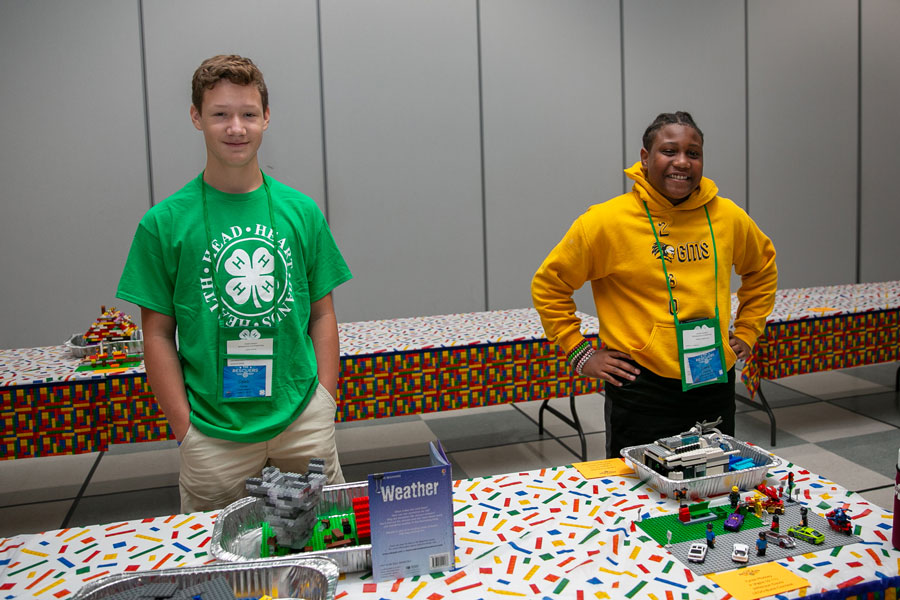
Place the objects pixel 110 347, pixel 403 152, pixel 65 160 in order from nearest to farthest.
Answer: pixel 110 347, pixel 65 160, pixel 403 152

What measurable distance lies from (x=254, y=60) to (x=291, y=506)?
4326 millimetres

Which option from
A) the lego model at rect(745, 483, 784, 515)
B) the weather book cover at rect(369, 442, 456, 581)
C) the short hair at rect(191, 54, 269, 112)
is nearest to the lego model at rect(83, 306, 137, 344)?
the short hair at rect(191, 54, 269, 112)

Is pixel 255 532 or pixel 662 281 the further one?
pixel 662 281

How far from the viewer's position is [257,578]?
3.99ft

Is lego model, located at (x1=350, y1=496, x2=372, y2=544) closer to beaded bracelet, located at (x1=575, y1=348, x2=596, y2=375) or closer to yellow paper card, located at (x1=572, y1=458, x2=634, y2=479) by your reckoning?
yellow paper card, located at (x1=572, y1=458, x2=634, y2=479)

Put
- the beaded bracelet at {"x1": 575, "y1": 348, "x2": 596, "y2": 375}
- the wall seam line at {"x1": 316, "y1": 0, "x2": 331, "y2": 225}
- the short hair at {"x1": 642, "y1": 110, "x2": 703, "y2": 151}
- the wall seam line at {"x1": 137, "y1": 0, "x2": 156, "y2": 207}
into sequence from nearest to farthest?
the short hair at {"x1": 642, "y1": 110, "x2": 703, "y2": 151}
the beaded bracelet at {"x1": 575, "y1": 348, "x2": 596, "y2": 375}
the wall seam line at {"x1": 137, "y1": 0, "x2": 156, "y2": 207}
the wall seam line at {"x1": 316, "y1": 0, "x2": 331, "y2": 225}

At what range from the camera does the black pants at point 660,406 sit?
1.99 m

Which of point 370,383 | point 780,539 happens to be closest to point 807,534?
point 780,539

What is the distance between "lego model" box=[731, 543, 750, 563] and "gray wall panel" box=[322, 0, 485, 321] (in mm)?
4228

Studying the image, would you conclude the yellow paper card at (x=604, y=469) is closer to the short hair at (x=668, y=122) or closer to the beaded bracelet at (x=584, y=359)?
the beaded bracelet at (x=584, y=359)

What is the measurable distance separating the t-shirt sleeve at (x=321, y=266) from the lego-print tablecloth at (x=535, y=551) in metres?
0.58

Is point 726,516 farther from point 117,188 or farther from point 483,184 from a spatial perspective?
point 117,188

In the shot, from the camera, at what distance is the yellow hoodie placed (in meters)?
1.93

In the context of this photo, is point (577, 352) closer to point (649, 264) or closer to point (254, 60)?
point (649, 264)
